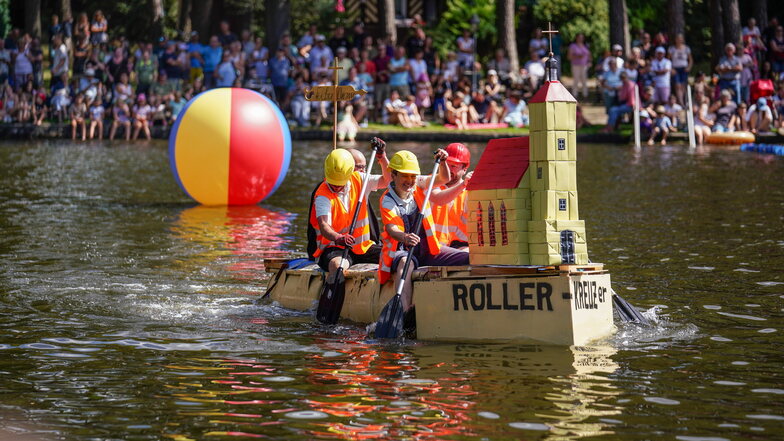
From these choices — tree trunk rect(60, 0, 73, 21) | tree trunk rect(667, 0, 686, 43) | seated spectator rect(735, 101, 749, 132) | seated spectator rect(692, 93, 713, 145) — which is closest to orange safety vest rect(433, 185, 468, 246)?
seated spectator rect(692, 93, 713, 145)

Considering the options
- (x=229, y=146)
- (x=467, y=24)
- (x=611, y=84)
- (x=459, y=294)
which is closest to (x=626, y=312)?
(x=459, y=294)

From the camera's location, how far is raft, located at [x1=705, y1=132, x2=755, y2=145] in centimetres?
3048

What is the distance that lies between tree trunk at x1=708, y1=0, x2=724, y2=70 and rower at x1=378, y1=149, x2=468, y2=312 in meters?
26.4

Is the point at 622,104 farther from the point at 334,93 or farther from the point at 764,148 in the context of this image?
the point at 334,93

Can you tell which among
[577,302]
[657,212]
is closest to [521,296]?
[577,302]

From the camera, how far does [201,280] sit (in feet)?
44.9

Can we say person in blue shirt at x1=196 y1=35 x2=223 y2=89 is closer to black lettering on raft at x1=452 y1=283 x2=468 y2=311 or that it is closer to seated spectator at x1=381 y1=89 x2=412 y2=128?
seated spectator at x1=381 y1=89 x2=412 y2=128

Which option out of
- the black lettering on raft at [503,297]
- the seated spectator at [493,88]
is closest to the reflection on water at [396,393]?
the black lettering on raft at [503,297]

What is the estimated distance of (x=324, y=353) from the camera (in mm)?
10102

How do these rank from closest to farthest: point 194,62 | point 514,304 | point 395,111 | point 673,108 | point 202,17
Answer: point 514,304, point 673,108, point 395,111, point 194,62, point 202,17

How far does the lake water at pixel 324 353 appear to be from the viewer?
801cm

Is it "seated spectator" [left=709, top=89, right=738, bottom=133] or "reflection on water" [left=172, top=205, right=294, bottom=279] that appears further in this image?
"seated spectator" [left=709, top=89, right=738, bottom=133]

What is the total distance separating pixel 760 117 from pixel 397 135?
870 cm

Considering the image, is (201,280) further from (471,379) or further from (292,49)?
(292,49)
